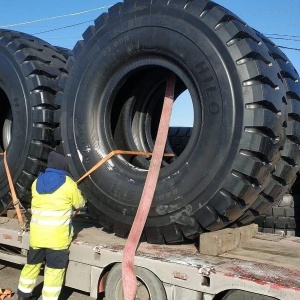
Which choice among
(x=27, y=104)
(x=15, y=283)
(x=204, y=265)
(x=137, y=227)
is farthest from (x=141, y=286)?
(x=27, y=104)

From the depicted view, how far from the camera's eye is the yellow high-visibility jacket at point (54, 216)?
4109 millimetres

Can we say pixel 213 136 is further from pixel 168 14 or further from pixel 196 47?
pixel 168 14

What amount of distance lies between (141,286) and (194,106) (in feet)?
4.88

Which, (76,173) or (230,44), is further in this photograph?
(76,173)

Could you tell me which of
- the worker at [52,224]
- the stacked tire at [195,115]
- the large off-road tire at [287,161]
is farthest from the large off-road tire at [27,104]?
the large off-road tire at [287,161]

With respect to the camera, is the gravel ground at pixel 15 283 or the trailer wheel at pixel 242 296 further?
the gravel ground at pixel 15 283

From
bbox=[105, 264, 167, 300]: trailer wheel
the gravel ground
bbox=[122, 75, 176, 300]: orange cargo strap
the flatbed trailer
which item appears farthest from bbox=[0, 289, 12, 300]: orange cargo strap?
bbox=[122, 75, 176, 300]: orange cargo strap

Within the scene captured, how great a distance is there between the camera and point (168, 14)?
384cm

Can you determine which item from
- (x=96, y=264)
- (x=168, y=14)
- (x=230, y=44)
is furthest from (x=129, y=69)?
(x=96, y=264)

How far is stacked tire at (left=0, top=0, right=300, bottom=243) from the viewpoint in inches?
133

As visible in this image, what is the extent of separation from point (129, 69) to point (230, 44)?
1071 mm

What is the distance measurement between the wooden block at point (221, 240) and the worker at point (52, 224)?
4.14 ft

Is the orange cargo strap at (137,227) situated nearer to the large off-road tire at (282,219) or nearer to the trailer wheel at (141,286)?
the trailer wheel at (141,286)

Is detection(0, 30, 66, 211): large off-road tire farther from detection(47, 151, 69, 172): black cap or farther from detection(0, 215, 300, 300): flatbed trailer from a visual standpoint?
detection(0, 215, 300, 300): flatbed trailer
